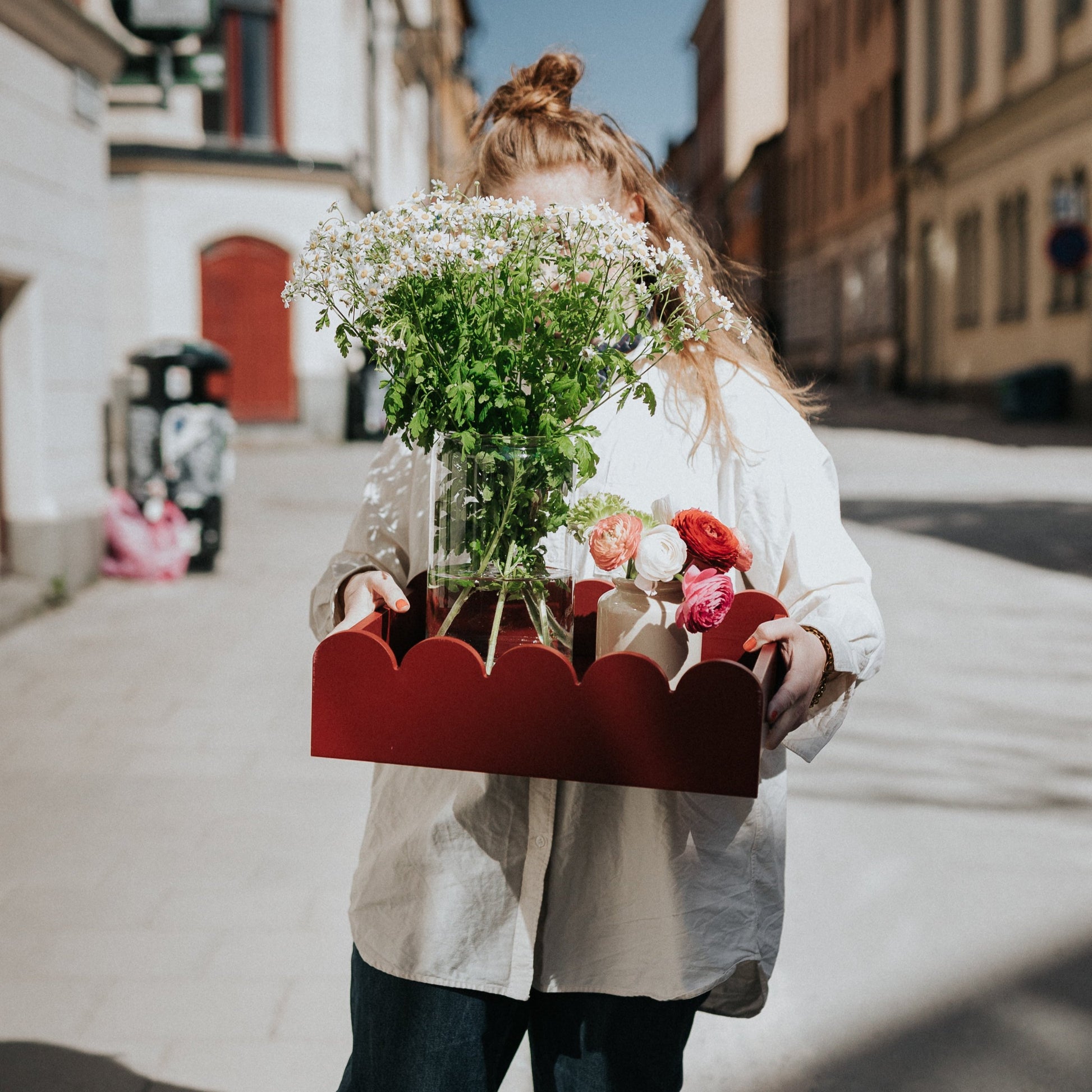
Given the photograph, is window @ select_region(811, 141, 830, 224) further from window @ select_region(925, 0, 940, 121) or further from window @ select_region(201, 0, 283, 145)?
window @ select_region(201, 0, 283, 145)

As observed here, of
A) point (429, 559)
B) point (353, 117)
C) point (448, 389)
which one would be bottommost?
point (429, 559)

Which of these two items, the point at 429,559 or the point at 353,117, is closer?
the point at 429,559

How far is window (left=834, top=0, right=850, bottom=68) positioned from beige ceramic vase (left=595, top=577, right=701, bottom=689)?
38821 millimetres

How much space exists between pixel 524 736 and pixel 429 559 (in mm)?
256

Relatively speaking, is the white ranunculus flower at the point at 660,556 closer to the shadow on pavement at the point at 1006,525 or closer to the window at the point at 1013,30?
the shadow on pavement at the point at 1006,525

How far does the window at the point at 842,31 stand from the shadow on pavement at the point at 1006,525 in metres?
28.6

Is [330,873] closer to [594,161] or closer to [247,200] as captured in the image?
[594,161]

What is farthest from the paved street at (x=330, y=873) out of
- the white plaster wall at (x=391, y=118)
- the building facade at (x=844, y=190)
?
the building facade at (x=844, y=190)

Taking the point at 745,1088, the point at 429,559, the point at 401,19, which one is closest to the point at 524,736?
the point at 429,559

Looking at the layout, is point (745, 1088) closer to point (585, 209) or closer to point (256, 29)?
point (585, 209)

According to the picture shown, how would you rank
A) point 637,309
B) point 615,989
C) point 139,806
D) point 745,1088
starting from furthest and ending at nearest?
1. point 139,806
2. point 745,1088
3. point 615,989
4. point 637,309

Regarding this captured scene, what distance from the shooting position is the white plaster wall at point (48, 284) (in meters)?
7.61

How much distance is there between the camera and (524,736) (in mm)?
1521

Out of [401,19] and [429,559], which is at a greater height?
Answer: [401,19]
